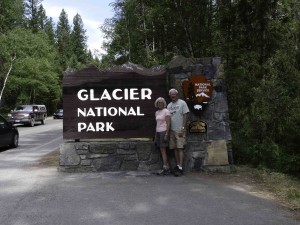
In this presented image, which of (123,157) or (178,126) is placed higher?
(178,126)

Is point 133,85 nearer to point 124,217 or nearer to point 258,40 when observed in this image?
point 124,217

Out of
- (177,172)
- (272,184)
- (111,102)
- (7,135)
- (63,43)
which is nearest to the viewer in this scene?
(272,184)

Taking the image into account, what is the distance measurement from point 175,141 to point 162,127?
0.43 metres

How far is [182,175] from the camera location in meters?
8.81

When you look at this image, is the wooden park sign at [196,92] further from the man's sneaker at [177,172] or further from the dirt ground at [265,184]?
the dirt ground at [265,184]

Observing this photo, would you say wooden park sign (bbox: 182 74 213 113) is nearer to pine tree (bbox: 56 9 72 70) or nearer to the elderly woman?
the elderly woman

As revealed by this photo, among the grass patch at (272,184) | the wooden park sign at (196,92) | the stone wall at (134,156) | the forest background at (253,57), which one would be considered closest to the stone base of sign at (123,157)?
the stone wall at (134,156)

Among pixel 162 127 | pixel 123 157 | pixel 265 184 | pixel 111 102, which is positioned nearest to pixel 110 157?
pixel 123 157

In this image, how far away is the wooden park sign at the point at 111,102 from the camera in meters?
9.43

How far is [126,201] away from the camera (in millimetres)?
6559

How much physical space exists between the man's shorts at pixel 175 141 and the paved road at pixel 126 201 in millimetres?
702

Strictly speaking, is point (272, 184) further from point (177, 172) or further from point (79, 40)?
A: point (79, 40)

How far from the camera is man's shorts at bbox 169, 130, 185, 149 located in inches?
344

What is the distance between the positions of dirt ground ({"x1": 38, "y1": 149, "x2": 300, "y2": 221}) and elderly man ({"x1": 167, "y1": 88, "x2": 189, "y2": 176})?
61 cm
